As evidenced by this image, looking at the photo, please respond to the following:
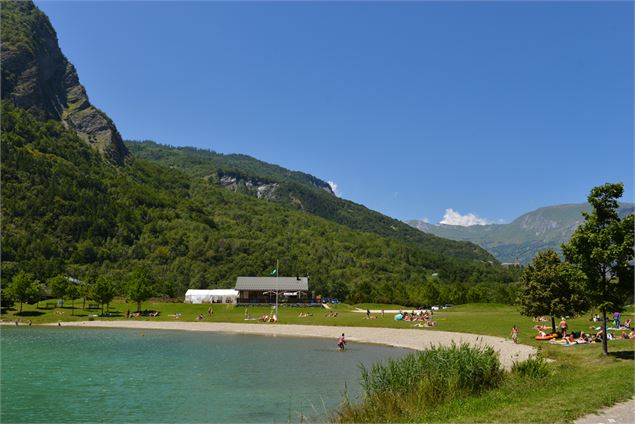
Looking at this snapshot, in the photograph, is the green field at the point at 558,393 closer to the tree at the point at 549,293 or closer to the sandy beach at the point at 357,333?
the sandy beach at the point at 357,333

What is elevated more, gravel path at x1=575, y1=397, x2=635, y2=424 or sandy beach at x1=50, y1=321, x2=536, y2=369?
gravel path at x1=575, y1=397, x2=635, y2=424

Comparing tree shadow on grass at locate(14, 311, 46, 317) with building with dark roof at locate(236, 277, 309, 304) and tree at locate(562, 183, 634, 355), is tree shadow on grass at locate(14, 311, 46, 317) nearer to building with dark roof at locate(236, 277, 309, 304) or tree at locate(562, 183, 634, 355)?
building with dark roof at locate(236, 277, 309, 304)

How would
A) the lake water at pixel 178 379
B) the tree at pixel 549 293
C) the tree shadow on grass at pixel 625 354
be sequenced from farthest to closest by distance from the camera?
the tree at pixel 549 293, the tree shadow on grass at pixel 625 354, the lake water at pixel 178 379

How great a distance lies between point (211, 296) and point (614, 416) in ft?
402

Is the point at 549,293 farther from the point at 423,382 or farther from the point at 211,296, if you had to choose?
the point at 211,296

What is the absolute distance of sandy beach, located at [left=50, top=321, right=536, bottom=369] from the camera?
1563 inches

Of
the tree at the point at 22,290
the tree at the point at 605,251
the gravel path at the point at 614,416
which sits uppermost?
the tree at the point at 605,251

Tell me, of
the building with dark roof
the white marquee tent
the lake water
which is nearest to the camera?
the lake water

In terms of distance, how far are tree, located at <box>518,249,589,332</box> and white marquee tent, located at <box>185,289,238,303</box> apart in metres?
92.8

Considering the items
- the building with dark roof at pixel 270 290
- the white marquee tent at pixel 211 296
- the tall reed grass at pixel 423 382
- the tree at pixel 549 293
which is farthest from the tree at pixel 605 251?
the white marquee tent at pixel 211 296

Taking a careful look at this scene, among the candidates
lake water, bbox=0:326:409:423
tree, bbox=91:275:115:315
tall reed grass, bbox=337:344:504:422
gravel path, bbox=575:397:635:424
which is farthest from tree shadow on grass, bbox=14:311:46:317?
gravel path, bbox=575:397:635:424

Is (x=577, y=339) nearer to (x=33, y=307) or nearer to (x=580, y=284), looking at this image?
A: (x=580, y=284)

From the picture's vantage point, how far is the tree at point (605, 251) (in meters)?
25.2

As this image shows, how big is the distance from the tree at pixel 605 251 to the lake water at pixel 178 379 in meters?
14.1
